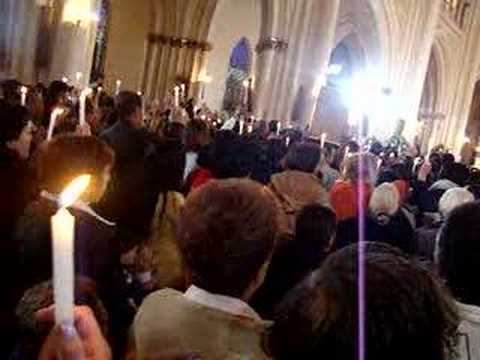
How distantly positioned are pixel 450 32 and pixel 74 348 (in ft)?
110

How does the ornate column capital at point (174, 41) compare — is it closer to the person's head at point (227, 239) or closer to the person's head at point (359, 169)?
the person's head at point (359, 169)

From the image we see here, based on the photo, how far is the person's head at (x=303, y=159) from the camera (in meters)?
4.67

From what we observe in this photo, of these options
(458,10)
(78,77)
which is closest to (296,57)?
(78,77)

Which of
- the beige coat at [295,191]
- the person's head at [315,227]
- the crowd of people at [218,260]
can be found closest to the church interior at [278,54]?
the crowd of people at [218,260]

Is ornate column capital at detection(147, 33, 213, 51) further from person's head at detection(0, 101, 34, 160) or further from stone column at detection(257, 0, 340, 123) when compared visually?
person's head at detection(0, 101, 34, 160)

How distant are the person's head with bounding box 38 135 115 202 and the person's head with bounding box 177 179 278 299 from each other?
1.09 metres

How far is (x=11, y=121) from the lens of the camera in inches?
154

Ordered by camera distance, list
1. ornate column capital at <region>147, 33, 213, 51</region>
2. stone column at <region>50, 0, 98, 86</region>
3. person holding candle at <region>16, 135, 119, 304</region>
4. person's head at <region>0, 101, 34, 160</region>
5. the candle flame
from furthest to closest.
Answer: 1. ornate column capital at <region>147, 33, 213, 51</region>
2. stone column at <region>50, 0, 98, 86</region>
3. person's head at <region>0, 101, 34, 160</region>
4. person holding candle at <region>16, 135, 119, 304</region>
5. the candle flame

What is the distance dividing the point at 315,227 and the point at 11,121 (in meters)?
1.60

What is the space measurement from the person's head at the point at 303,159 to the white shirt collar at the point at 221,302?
2810mm

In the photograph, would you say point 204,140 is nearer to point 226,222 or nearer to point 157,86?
point 226,222

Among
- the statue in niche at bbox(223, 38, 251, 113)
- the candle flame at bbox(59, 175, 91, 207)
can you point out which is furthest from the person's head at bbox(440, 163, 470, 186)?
the statue in niche at bbox(223, 38, 251, 113)

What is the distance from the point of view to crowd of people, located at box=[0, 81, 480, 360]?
145 cm

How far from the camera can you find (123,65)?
71.4 ft
